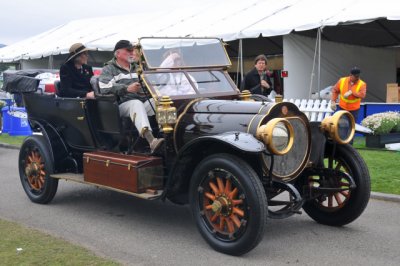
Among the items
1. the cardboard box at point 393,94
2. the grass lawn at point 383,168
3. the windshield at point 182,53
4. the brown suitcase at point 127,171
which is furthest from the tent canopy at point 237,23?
the brown suitcase at point 127,171

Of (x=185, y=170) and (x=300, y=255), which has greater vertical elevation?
(x=185, y=170)

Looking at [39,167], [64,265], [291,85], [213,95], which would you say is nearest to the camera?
[64,265]

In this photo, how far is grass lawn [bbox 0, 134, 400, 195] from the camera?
22.4 feet

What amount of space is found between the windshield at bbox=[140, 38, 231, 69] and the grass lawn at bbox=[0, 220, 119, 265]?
199cm

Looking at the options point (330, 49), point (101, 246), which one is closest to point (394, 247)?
point (101, 246)

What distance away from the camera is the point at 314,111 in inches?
493

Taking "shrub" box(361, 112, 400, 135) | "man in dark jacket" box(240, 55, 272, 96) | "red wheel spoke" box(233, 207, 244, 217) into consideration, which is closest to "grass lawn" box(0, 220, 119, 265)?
"red wheel spoke" box(233, 207, 244, 217)

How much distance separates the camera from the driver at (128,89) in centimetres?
531

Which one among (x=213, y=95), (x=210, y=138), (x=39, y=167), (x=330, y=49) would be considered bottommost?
(x=39, y=167)

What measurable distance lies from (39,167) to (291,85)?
29.1 feet

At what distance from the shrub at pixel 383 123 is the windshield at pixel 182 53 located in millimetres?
5293

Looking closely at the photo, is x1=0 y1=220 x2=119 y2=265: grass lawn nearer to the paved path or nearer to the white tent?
the paved path

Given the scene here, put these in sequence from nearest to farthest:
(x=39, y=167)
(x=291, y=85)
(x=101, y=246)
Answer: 1. (x=101, y=246)
2. (x=39, y=167)
3. (x=291, y=85)

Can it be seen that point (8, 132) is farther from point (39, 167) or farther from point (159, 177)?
point (159, 177)
